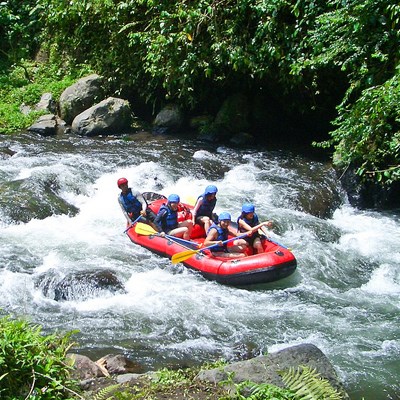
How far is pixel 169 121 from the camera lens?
1241 centimetres

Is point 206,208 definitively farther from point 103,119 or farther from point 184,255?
point 103,119

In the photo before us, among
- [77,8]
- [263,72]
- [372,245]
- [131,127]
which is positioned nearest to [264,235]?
[372,245]

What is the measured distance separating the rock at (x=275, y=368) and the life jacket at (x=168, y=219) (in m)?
4.05

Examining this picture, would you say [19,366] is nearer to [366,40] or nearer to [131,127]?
[366,40]

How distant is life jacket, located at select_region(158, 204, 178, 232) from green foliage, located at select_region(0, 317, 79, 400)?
4516 mm

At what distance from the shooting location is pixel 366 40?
7805 millimetres

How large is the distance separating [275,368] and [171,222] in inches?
168

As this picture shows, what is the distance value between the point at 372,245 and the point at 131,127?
6090mm

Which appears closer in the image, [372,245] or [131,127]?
[372,245]

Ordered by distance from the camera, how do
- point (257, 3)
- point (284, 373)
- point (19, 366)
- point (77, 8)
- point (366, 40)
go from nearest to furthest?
point (19, 366) → point (284, 373) → point (366, 40) → point (257, 3) → point (77, 8)

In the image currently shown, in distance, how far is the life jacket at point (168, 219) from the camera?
7.98 meters

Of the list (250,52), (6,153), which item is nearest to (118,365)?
(250,52)

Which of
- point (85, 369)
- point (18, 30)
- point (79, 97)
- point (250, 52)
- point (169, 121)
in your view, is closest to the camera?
point (85, 369)

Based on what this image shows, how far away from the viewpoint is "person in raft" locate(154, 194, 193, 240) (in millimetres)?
7910
